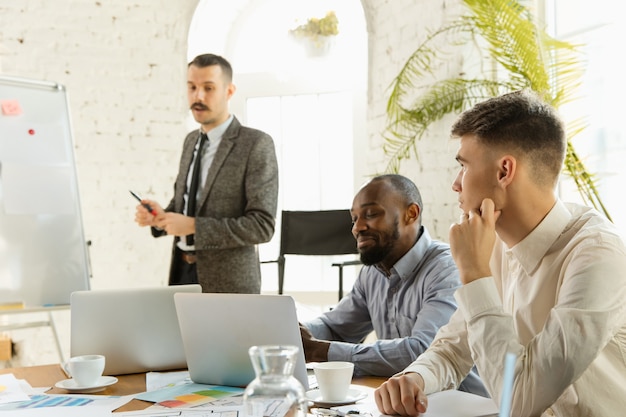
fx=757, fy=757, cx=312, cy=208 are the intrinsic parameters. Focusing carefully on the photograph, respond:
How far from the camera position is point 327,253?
3889 millimetres

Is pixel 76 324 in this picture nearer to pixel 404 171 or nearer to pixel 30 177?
pixel 30 177

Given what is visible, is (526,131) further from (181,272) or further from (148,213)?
(181,272)

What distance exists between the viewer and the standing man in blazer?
2.71 m

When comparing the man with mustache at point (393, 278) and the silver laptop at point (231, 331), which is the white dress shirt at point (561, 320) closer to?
the silver laptop at point (231, 331)

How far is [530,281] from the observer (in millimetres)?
1475

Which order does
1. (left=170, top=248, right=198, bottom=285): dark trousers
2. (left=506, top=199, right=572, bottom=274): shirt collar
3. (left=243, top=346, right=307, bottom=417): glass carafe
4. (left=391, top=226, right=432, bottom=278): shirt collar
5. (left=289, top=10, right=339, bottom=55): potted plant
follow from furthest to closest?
(left=289, top=10, right=339, bottom=55): potted plant, (left=170, top=248, right=198, bottom=285): dark trousers, (left=391, top=226, right=432, bottom=278): shirt collar, (left=506, top=199, right=572, bottom=274): shirt collar, (left=243, top=346, right=307, bottom=417): glass carafe

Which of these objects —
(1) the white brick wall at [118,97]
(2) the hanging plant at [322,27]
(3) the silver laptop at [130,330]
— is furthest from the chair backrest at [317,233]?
(3) the silver laptop at [130,330]

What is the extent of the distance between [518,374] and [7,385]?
1.14 m

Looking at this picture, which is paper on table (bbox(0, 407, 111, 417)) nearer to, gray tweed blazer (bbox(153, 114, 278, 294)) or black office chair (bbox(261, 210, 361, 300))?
gray tweed blazer (bbox(153, 114, 278, 294))

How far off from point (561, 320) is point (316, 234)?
8.78 feet

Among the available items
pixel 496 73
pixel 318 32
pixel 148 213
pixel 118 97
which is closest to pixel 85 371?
pixel 148 213

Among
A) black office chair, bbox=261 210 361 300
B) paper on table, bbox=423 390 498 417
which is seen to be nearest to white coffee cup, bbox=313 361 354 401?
paper on table, bbox=423 390 498 417

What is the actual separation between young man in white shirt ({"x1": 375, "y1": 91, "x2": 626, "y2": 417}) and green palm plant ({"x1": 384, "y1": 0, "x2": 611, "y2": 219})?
Result: 4.76ft

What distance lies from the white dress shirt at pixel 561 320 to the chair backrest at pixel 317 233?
235 centimetres
